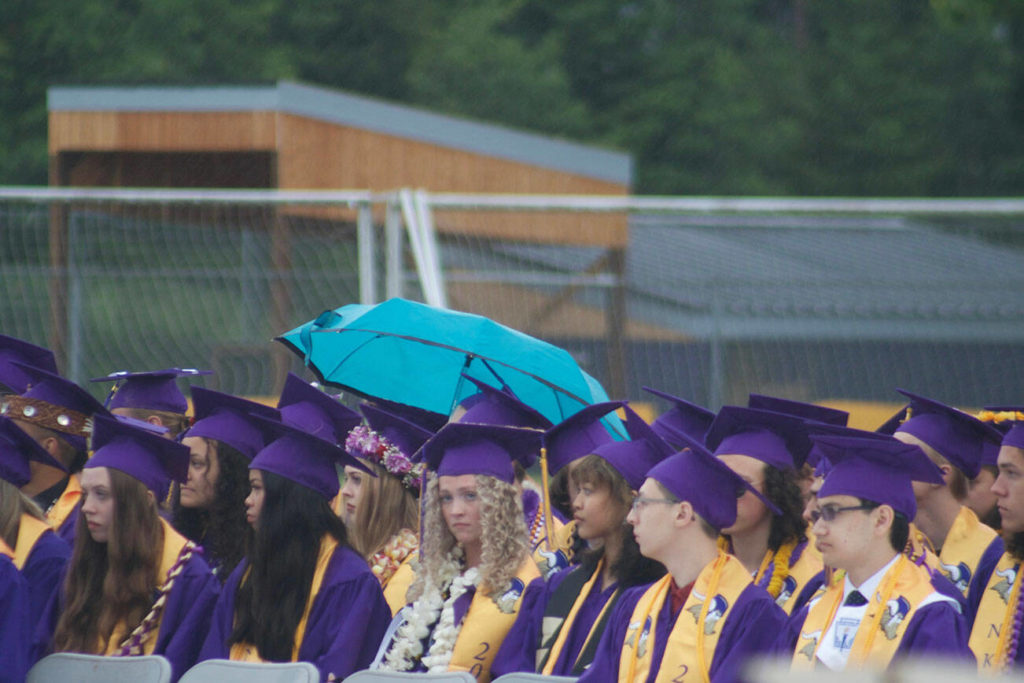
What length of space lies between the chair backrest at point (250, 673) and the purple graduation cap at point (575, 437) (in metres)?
1.35

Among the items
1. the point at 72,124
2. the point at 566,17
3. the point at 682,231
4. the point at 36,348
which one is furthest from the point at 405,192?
the point at 566,17

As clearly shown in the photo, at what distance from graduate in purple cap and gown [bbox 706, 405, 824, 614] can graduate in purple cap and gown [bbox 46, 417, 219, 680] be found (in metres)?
2.10

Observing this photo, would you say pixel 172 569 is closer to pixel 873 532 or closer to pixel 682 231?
pixel 873 532

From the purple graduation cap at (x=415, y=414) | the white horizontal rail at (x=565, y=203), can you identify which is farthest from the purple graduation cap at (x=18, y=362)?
the white horizontal rail at (x=565, y=203)

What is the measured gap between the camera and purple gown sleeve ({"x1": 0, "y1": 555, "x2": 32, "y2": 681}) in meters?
4.77

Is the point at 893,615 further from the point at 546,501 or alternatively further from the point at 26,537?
the point at 26,537

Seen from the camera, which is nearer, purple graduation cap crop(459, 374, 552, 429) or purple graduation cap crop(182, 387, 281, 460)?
purple graduation cap crop(459, 374, 552, 429)

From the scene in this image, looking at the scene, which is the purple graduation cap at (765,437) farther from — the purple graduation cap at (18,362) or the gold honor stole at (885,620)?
the purple graduation cap at (18,362)

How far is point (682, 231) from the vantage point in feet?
73.6

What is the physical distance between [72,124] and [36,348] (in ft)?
19.5

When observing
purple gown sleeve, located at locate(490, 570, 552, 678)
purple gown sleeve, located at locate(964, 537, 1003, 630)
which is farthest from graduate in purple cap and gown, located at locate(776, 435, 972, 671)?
purple gown sleeve, located at locate(490, 570, 552, 678)

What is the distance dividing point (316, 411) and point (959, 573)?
8.96 ft

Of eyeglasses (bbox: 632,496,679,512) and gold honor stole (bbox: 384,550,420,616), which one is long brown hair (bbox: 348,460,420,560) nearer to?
gold honor stole (bbox: 384,550,420,616)

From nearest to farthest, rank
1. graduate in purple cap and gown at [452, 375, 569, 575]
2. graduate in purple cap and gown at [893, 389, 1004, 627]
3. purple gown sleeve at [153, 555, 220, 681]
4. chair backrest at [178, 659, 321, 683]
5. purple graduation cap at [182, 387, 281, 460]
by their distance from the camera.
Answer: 1. chair backrest at [178, 659, 321, 683]
2. purple gown sleeve at [153, 555, 220, 681]
3. graduate in purple cap and gown at [893, 389, 1004, 627]
4. graduate in purple cap and gown at [452, 375, 569, 575]
5. purple graduation cap at [182, 387, 281, 460]
